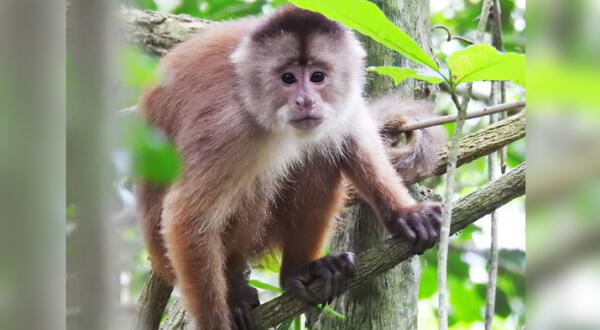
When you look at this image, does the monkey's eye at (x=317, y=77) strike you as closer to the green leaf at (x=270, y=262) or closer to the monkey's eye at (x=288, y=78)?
the monkey's eye at (x=288, y=78)

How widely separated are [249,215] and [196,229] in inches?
14.0

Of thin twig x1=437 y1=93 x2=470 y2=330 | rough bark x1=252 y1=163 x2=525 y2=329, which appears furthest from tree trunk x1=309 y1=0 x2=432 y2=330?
thin twig x1=437 y1=93 x2=470 y2=330

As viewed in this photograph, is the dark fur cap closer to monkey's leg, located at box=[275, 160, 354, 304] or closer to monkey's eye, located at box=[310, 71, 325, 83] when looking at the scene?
monkey's eye, located at box=[310, 71, 325, 83]

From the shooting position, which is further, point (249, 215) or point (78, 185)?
point (249, 215)

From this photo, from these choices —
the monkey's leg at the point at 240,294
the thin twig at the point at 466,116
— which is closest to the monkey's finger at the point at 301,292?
the monkey's leg at the point at 240,294

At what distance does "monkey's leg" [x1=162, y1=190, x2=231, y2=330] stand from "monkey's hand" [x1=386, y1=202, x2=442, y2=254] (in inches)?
35.0

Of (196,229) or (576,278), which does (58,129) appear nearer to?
(576,278)

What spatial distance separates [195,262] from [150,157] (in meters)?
2.75

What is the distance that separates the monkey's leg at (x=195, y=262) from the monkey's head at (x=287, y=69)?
1.93 ft

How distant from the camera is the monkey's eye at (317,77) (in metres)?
3.48

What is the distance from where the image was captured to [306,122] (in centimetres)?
332

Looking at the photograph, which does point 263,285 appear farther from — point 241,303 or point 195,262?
point 195,262

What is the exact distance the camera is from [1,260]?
539 millimetres

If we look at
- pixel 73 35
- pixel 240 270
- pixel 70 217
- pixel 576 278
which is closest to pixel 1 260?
pixel 70 217
